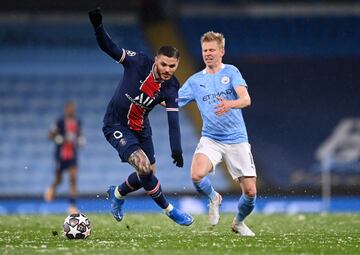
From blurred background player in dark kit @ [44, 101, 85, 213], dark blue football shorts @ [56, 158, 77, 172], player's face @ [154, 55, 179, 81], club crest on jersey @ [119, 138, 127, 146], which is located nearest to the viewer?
player's face @ [154, 55, 179, 81]

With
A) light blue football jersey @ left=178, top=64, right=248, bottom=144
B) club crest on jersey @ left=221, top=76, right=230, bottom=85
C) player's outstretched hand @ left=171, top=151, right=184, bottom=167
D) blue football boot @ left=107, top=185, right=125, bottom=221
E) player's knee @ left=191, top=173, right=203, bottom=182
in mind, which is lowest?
blue football boot @ left=107, top=185, right=125, bottom=221

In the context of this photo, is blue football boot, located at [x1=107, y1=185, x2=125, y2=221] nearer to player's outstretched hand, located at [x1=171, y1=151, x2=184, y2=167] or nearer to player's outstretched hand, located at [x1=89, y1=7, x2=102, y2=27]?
player's outstretched hand, located at [x1=171, y1=151, x2=184, y2=167]

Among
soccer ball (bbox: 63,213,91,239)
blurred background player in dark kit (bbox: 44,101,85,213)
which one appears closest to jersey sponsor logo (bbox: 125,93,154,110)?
soccer ball (bbox: 63,213,91,239)

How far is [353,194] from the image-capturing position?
26.2 meters

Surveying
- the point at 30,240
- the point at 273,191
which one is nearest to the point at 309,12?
the point at 273,191

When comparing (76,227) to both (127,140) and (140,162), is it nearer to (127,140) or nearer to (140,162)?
(140,162)

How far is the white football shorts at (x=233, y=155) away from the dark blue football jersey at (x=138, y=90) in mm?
828

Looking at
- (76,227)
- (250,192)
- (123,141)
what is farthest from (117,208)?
(250,192)

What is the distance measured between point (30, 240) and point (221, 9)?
19354 millimetres

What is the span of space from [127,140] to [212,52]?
164 centimetres

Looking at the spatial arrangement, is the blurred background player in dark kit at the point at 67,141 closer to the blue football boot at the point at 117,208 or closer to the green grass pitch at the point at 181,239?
the green grass pitch at the point at 181,239

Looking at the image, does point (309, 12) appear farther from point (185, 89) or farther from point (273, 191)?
point (185, 89)

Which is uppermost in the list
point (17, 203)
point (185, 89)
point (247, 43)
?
point (247, 43)

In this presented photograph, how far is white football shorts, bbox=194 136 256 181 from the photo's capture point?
13213 millimetres
